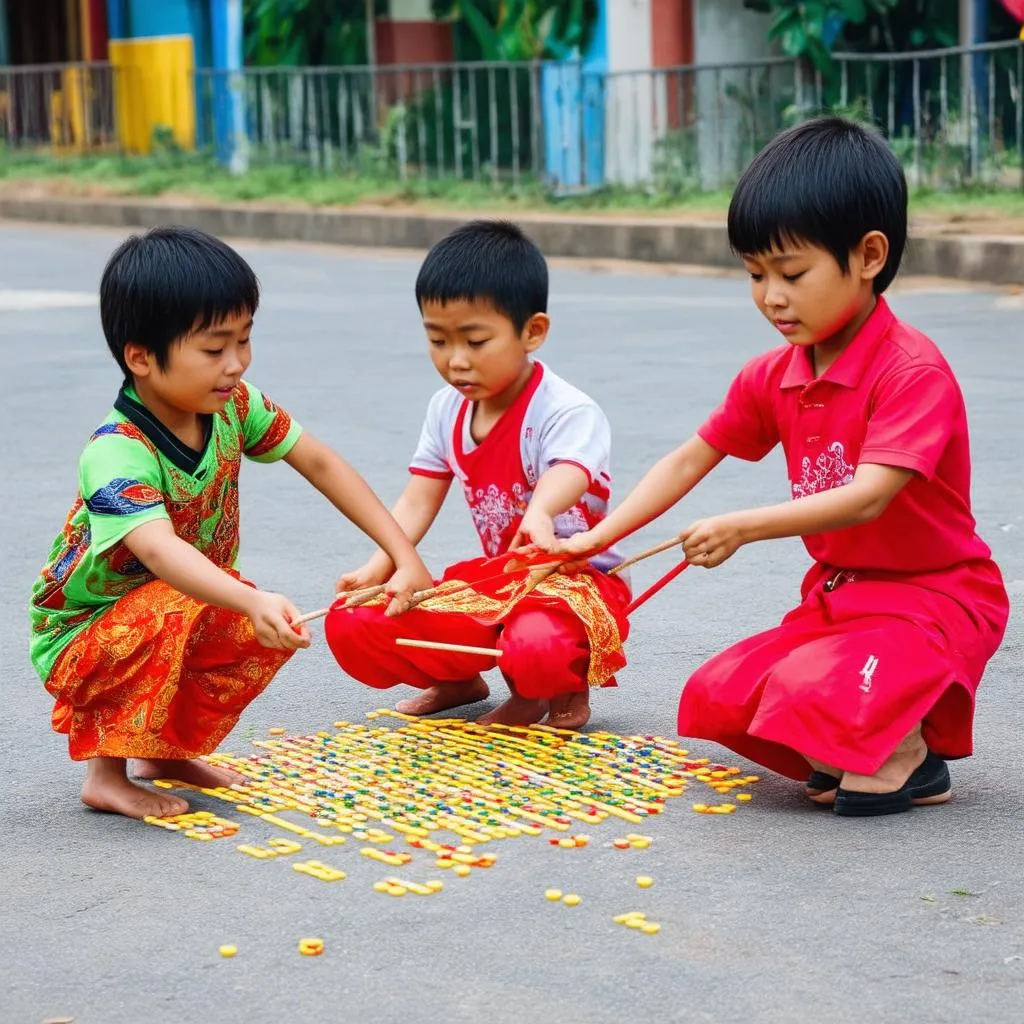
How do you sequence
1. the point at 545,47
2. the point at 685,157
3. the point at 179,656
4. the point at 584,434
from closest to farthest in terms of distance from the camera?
1. the point at 179,656
2. the point at 584,434
3. the point at 685,157
4. the point at 545,47

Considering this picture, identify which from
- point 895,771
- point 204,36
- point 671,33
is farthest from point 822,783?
point 204,36

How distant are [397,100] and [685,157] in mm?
3643

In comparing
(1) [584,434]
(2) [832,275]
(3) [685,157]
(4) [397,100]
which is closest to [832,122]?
(2) [832,275]

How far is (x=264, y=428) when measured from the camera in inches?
147

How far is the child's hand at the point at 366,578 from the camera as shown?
387 centimetres

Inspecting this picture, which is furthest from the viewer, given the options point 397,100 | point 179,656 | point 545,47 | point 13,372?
point 397,100

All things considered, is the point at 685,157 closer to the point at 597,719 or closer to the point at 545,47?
the point at 545,47

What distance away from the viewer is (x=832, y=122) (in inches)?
137

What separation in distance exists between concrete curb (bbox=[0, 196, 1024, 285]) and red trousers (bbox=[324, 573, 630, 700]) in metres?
6.74

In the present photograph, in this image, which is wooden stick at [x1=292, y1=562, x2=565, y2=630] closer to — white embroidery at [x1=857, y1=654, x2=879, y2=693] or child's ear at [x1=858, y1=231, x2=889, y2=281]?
white embroidery at [x1=857, y1=654, x2=879, y2=693]

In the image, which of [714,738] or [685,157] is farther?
[685,157]

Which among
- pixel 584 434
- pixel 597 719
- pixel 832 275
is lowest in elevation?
pixel 597 719

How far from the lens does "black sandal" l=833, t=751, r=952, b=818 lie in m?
3.29

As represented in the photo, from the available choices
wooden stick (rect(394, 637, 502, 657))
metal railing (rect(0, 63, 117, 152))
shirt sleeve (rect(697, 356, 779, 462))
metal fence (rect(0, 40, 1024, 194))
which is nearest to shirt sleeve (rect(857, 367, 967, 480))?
shirt sleeve (rect(697, 356, 779, 462))
